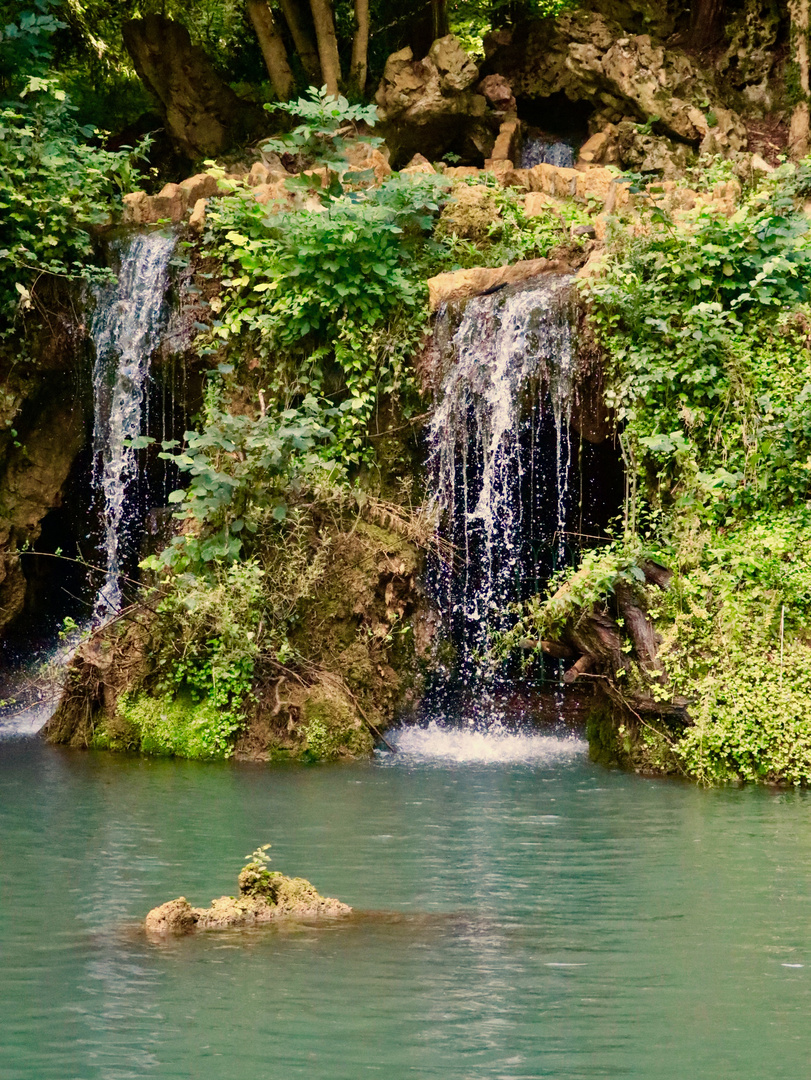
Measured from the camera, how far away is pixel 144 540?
13.9 meters

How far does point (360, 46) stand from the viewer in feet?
66.1

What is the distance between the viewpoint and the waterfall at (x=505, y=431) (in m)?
12.6

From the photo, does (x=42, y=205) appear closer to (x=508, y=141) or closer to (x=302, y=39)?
(x=508, y=141)

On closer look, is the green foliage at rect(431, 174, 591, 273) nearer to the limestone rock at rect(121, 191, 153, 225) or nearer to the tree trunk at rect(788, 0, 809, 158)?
the limestone rock at rect(121, 191, 153, 225)

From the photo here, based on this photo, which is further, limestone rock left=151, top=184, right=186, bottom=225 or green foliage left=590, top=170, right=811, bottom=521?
limestone rock left=151, top=184, right=186, bottom=225

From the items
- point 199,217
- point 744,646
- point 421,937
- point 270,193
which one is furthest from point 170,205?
point 421,937

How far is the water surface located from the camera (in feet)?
15.3

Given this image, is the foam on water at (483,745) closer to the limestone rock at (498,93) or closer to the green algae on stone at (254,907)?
the green algae on stone at (254,907)

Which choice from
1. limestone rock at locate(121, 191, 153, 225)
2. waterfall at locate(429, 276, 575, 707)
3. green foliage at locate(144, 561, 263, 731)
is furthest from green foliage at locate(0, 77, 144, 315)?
waterfall at locate(429, 276, 575, 707)

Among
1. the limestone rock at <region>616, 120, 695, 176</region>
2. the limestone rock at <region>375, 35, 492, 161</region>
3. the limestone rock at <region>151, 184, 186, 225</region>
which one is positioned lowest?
the limestone rock at <region>151, 184, 186, 225</region>

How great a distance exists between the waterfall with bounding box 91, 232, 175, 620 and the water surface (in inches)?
176

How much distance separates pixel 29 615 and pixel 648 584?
7.65 m

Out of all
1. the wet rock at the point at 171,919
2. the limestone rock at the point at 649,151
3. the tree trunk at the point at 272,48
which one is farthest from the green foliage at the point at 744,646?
the tree trunk at the point at 272,48

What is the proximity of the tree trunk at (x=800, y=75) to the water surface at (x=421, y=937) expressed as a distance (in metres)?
11.2
